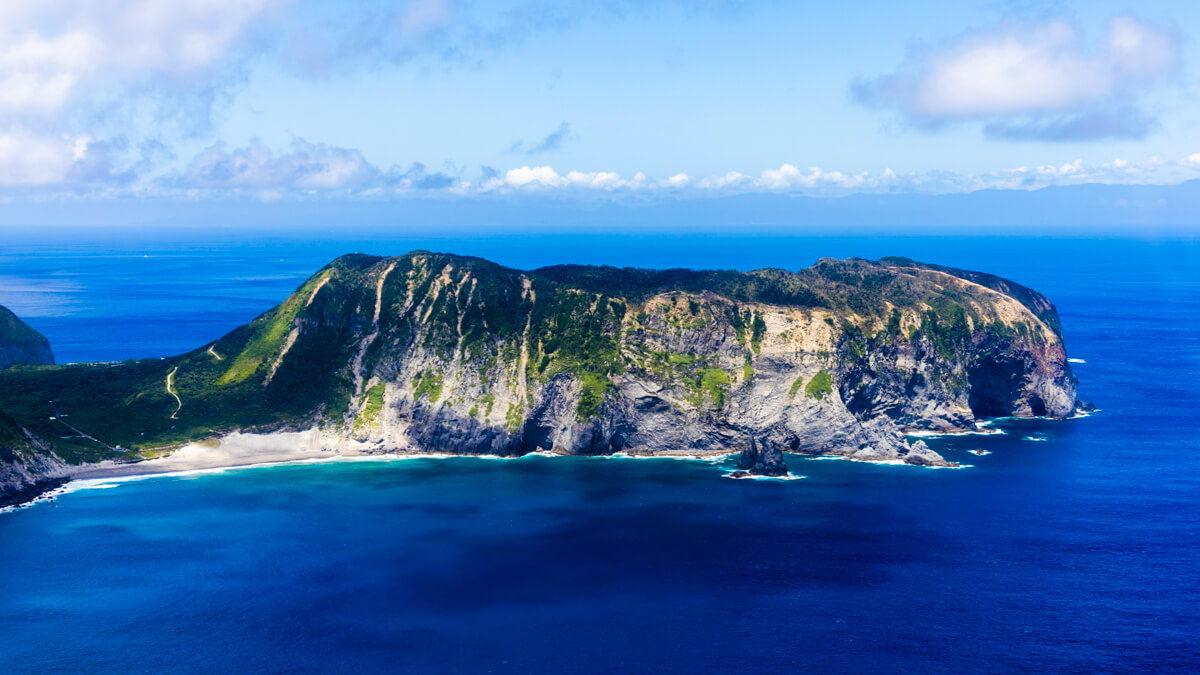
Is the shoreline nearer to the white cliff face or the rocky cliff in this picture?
the white cliff face

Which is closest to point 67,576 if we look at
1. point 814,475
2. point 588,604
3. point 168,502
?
point 168,502

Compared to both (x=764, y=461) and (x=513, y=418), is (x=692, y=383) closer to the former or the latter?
(x=764, y=461)

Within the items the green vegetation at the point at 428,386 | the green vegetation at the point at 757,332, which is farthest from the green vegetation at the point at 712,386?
the green vegetation at the point at 428,386

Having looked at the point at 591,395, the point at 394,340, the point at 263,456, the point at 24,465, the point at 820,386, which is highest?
the point at 394,340

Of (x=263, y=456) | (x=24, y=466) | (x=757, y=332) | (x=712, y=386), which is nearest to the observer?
(x=24, y=466)

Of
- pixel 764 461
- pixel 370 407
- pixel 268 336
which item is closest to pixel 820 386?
pixel 764 461

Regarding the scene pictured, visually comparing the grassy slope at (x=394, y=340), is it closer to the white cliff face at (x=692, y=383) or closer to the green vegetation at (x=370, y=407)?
the white cliff face at (x=692, y=383)
